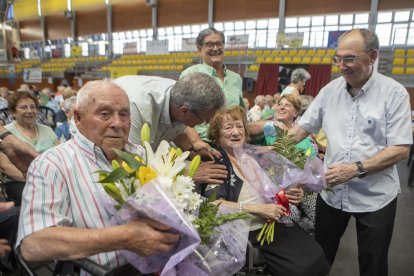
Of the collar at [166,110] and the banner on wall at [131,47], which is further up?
the banner on wall at [131,47]

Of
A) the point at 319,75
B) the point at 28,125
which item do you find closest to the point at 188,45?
the point at 319,75

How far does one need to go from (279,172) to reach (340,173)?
1.04ft

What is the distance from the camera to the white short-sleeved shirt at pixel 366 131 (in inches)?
63.9

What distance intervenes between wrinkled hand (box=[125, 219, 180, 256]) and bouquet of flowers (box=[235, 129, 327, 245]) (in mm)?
857

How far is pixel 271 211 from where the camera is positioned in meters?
1.65

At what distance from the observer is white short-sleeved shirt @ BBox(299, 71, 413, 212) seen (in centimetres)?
162

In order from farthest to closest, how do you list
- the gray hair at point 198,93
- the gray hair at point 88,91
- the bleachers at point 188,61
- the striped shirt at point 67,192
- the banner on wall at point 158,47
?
the banner on wall at point 158,47 < the bleachers at point 188,61 < the gray hair at point 198,93 < the gray hair at point 88,91 < the striped shirt at point 67,192

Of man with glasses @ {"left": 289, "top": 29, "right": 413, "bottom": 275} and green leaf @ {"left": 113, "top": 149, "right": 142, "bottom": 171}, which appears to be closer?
green leaf @ {"left": 113, "top": 149, "right": 142, "bottom": 171}

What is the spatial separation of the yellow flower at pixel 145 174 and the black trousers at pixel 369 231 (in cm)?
140

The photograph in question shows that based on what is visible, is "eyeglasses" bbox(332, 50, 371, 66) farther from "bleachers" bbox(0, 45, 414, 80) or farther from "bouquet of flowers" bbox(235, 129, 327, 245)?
"bleachers" bbox(0, 45, 414, 80)

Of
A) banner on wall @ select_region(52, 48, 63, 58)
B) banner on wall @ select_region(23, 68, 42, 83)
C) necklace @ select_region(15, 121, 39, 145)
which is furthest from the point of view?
banner on wall @ select_region(52, 48, 63, 58)

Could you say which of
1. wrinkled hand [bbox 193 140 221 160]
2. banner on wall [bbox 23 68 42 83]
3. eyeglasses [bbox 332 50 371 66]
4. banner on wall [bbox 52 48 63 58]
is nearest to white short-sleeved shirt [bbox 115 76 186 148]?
wrinkled hand [bbox 193 140 221 160]

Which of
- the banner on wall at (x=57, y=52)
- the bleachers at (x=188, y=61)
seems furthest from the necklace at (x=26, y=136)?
the banner on wall at (x=57, y=52)

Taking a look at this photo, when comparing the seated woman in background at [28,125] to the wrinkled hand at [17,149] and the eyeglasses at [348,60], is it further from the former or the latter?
the eyeglasses at [348,60]
